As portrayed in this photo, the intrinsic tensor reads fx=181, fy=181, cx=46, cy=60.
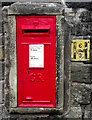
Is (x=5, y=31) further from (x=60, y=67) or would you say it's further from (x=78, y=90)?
(x=78, y=90)

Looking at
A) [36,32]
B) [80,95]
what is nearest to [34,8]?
[36,32]

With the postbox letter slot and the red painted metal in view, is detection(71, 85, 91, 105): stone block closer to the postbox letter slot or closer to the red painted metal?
the red painted metal

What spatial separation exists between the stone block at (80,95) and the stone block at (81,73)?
10cm

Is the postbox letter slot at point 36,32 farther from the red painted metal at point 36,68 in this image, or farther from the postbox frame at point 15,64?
the postbox frame at point 15,64

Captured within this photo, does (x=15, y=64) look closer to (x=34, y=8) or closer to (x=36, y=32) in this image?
(x=36, y=32)

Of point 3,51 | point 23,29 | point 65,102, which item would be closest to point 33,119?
point 65,102

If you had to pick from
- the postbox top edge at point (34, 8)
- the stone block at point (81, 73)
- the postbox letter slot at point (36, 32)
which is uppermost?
the postbox top edge at point (34, 8)

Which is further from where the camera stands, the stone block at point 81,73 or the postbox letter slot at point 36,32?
the stone block at point 81,73

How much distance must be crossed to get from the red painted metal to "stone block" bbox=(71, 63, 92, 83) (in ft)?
1.05

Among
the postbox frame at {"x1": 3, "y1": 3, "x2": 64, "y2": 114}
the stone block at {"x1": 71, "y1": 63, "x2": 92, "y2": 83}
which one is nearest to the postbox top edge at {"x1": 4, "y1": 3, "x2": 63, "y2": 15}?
the postbox frame at {"x1": 3, "y1": 3, "x2": 64, "y2": 114}

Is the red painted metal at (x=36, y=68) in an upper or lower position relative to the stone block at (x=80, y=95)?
upper

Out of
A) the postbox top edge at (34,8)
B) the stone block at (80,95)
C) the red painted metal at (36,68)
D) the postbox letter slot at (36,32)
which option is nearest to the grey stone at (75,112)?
the stone block at (80,95)

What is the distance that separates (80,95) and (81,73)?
1.07 feet

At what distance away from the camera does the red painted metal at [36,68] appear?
243cm
